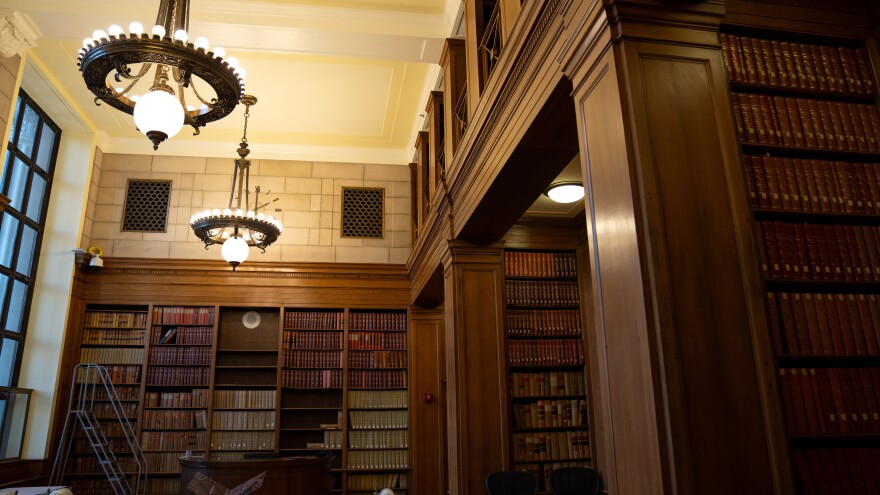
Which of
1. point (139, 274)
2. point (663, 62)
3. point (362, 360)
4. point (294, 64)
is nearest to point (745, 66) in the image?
point (663, 62)

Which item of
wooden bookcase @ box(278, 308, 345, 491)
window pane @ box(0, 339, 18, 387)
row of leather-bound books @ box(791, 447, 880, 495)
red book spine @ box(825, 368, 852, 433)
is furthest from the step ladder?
red book spine @ box(825, 368, 852, 433)

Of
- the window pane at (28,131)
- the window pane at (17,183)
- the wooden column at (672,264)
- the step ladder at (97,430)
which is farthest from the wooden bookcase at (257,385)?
the wooden column at (672,264)

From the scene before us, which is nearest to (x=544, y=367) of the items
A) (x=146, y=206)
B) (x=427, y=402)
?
(x=427, y=402)

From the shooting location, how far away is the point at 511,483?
445 centimetres

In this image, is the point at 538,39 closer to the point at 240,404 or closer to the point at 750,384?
the point at 750,384

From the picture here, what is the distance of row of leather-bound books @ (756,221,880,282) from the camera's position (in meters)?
2.37

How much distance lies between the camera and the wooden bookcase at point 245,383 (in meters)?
7.60

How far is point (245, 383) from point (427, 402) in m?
2.37

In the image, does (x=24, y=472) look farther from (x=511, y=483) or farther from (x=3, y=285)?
(x=511, y=483)

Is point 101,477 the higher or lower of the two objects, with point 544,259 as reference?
lower

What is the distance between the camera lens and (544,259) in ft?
21.1

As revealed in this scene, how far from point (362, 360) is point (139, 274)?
3.15m

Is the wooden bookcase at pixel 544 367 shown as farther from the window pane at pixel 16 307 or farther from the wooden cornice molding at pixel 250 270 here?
the window pane at pixel 16 307

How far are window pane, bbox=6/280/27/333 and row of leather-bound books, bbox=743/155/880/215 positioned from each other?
7731 mm
